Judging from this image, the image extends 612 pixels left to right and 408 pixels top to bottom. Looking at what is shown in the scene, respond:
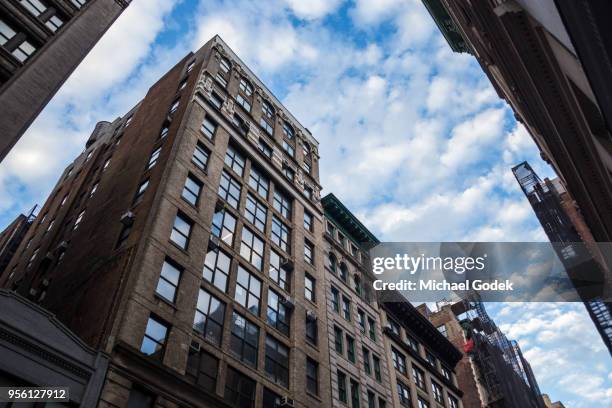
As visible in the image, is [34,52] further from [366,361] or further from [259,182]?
[366,361]

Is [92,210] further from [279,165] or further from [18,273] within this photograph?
[279,165]

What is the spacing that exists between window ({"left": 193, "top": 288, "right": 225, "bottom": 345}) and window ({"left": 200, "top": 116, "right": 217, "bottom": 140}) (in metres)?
12.4

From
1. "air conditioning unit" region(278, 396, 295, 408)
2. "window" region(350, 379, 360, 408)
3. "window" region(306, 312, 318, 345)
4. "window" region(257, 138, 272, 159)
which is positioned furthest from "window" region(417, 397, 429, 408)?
"window" region(257, 138, 272, 159)

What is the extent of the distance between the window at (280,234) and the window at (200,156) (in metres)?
6.77

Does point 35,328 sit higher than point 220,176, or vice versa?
point 220,176

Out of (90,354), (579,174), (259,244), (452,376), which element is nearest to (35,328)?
(90,354)

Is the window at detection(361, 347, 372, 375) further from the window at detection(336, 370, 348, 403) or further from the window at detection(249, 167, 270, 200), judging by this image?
the window at detection(249, 167, 270, 200)

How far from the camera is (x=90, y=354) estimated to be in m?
17.7

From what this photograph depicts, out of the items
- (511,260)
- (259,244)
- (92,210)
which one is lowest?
(259,244)

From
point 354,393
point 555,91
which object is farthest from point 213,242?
point 555,91

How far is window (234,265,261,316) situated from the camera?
27.0 metres

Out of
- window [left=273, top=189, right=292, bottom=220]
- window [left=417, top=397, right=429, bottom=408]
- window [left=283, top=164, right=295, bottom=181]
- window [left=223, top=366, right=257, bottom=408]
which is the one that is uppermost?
window [left=283, top=164, right=295, bottom=181]

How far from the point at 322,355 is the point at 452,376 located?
998 inches

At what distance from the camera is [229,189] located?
31.7 m
